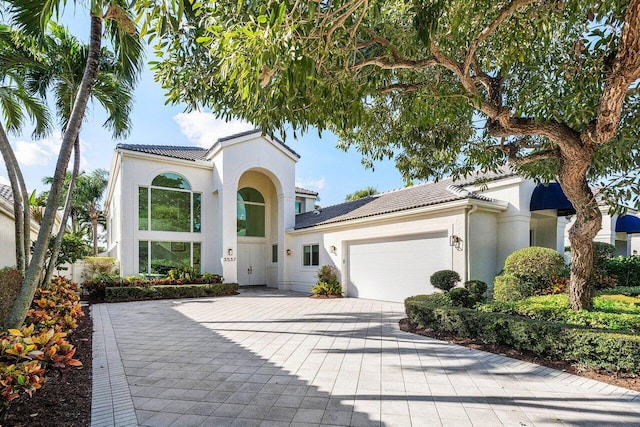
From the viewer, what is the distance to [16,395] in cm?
301

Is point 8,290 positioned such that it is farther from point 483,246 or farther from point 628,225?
point 628,225

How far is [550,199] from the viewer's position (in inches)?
464

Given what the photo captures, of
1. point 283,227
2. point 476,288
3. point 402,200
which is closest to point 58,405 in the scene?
point 476,288

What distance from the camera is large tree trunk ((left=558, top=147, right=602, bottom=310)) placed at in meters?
6.25

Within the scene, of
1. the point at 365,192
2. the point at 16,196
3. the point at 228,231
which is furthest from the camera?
the point at 365,192

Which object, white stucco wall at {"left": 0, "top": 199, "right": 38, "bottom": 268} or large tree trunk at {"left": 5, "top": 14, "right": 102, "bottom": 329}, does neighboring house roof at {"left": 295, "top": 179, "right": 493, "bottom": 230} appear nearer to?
large tree trunk at {"left": 5, "top": 14, "right": 102, "bottom": 329}

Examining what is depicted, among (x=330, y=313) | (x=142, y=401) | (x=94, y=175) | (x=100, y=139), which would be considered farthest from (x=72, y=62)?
(x=94, y=175)

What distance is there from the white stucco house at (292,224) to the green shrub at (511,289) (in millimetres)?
1028

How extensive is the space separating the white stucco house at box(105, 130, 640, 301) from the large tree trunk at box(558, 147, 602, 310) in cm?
275

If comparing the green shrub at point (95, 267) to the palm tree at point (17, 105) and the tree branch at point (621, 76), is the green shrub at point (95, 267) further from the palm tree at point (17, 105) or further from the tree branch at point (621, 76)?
the tree branch at point (621, 76)

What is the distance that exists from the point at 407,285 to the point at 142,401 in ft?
34.2

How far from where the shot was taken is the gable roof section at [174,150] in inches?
708

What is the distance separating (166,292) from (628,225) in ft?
68.0

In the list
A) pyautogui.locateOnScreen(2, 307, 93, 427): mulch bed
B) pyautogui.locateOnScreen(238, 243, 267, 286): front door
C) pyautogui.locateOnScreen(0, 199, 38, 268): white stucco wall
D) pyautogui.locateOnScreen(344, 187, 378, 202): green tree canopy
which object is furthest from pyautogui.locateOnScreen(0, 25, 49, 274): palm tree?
pyautogui.locateOnScreen(344, 187, 378, 202): green tree canopy
